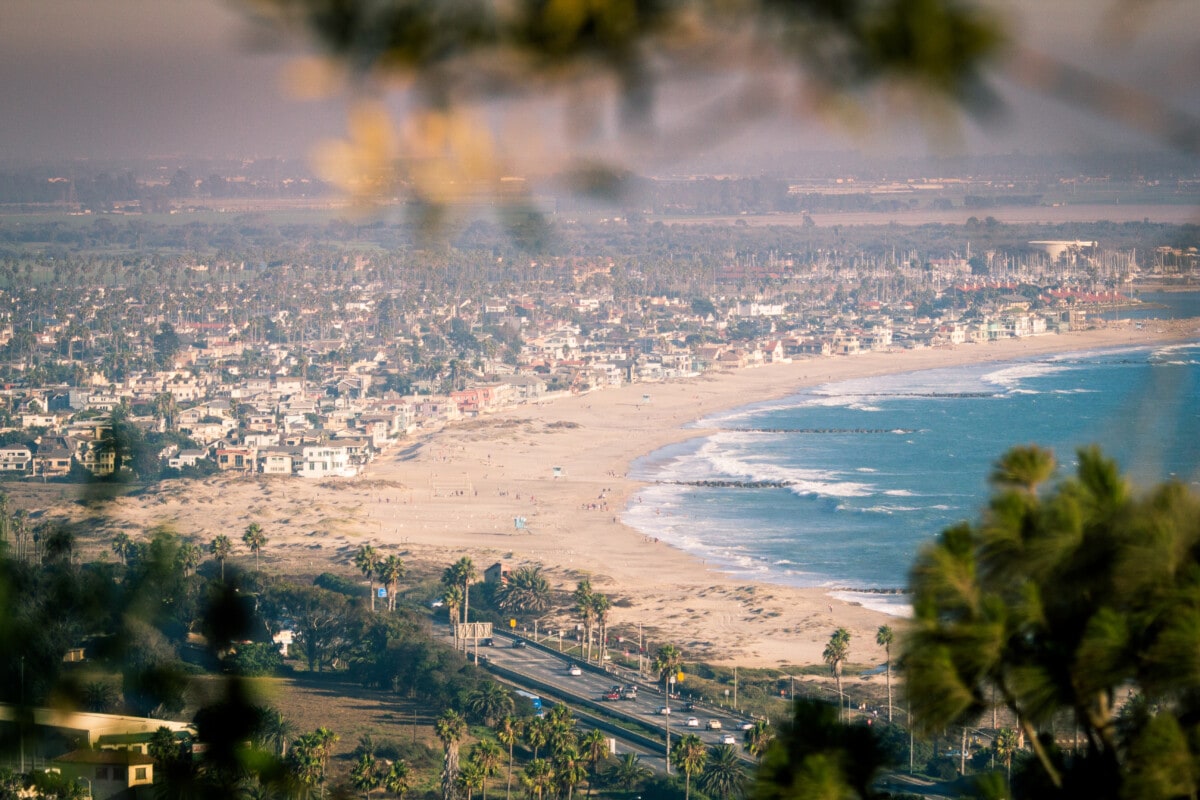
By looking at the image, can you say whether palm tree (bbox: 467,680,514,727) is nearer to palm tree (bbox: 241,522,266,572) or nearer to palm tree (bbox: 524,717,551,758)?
palm tree (bbox: 524,717,551,758)

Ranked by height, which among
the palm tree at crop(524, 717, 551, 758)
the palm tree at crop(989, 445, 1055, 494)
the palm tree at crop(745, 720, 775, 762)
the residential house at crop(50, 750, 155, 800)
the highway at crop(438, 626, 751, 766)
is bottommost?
the highway at crop(438, 626, 751, 766)

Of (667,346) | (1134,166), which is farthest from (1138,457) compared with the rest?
(667,346)

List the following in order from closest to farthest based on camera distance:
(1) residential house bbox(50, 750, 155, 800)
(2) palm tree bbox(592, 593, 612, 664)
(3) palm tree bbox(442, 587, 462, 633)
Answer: (1) residential house bbox(50, 750, 155, 800), (2) palm tree bbox(592, 593, 612, 664), (3) palm tree bbox(442, 587, 462, 633)

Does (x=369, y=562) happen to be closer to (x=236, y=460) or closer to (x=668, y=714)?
(x=668, y=714)

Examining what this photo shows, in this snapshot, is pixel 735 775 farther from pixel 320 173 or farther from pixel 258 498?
pixel 258 498

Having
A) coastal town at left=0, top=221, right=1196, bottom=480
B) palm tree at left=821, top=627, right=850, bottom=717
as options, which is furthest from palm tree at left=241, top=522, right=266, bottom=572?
palm tree at left=821, top=627, right=850, bottom=717

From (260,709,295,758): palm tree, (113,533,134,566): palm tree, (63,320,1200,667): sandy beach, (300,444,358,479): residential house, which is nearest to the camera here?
(260,709,295,758): palm tree
